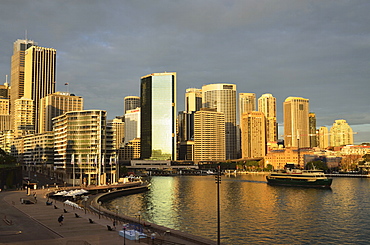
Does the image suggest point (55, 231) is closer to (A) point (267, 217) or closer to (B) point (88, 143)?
(A) point (267, 217)

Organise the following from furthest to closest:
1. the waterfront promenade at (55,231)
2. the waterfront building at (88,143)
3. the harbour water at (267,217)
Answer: the waterfront building at (88,143)
the harbour water at (267,217)
the waterfront promenade at (55,231)

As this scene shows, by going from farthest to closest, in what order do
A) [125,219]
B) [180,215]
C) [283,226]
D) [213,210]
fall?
[213,210]
[180,215]
[283,226]
[125,219]

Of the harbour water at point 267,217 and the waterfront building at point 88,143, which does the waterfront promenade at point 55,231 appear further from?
the waterfront building at point 88,143

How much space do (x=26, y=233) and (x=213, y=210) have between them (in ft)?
192

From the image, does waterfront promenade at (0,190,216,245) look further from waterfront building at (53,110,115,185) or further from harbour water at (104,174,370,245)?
waterfront building at (53,110,115,185)

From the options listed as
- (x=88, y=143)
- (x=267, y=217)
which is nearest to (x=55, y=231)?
(x=267, y=217)

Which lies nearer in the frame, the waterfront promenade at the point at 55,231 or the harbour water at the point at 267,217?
the waterfront promenade at the point at 55,231

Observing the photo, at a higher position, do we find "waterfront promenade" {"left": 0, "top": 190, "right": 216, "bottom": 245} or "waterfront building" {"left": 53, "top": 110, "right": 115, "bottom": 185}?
"waterfront building" {"left": 53, "top": 110, "right": 115, "bottom": 185}

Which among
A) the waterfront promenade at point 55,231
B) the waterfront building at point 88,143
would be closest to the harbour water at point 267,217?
the waterfront promenade at point 55,231

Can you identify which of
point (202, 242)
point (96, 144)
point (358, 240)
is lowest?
point (358, 240)

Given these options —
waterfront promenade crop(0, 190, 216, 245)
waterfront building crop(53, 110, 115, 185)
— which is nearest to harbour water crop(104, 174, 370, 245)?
waterfront promenade crop(0, 190, 216, 245)

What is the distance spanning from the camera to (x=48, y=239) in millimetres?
53656

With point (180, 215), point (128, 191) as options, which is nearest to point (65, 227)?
point (180, 215)

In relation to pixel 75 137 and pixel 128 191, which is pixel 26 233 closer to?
pixel 128 191
